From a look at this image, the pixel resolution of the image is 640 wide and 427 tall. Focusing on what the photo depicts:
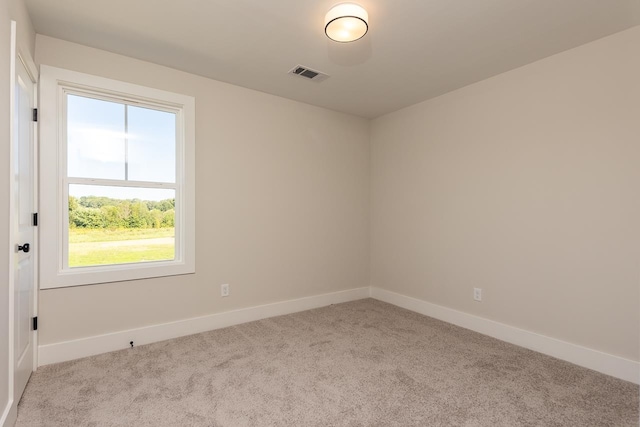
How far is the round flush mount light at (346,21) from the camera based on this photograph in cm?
209

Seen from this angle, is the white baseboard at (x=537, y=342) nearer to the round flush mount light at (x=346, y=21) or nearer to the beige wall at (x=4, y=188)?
the round flush mount light at (x=346, y=21)

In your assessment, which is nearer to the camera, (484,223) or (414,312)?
(484,223)

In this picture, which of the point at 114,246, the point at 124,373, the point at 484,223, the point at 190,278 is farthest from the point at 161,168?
the point at 484,223

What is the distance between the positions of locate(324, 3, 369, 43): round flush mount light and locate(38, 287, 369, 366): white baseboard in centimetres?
276

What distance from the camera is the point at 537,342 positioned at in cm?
280

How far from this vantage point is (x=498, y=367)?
97.7 inches

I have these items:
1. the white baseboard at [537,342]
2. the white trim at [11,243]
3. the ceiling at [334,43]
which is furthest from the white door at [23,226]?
the white baseboard at [537,342]

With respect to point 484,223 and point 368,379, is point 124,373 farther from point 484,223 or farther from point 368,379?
point 484,223

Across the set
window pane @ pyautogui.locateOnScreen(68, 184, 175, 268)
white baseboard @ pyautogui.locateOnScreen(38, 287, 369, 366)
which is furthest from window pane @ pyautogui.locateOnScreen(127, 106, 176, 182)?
white baseboard @ pyautogui.locateOnScreen(38, 287, 369, 366)

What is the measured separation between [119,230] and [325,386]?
2211 mm

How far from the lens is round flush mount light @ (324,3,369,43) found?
2.09m

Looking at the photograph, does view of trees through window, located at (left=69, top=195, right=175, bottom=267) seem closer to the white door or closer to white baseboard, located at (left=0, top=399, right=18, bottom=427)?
the white door

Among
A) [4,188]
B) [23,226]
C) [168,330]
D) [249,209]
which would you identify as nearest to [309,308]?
[249,209]

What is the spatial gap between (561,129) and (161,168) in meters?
3.57
